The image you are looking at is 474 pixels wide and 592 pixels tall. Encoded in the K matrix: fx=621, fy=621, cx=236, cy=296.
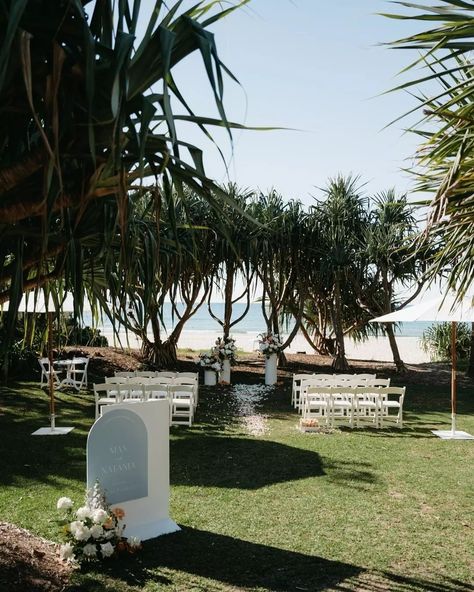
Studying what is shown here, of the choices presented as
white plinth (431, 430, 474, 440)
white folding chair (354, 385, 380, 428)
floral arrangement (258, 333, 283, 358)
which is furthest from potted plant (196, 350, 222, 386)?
white plinth (431, 430, 474, 440)

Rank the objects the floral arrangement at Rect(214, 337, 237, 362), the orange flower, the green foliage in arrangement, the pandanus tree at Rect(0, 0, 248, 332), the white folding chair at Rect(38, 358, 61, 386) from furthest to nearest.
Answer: the green foliage in arrangement → the floral arrangement at Rect(214, 337, 237, 362) → the white folding chair at Rect(38, 358, 61, 386) → the orange flower → the pandanus tree at Rect(0, 0, 248, 332)

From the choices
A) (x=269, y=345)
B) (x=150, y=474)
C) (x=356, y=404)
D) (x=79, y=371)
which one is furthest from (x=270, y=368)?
(x=150, y=474)

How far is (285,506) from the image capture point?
23.6ft

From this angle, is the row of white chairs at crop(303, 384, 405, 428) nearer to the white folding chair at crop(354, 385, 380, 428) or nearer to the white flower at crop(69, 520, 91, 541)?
the white folding chair at crop(354, 385, 380, 428)

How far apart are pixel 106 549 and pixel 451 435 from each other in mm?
7899

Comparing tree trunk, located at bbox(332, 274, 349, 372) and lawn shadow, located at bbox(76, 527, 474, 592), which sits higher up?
tree trunk, located at bbox(332, 274, 349, 372)

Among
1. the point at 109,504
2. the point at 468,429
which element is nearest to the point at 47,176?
the point at 109,504

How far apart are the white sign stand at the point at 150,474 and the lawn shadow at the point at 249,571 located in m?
0.25

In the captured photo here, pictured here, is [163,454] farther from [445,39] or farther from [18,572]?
[445,39]

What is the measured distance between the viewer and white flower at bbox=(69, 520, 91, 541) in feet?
17.4

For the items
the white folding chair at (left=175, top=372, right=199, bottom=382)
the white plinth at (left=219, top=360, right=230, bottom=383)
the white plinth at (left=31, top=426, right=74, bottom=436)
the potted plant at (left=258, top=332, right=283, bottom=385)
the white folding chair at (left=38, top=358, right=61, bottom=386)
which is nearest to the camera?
the white plinth at (left=31, top=426, right=74, bottom=436)

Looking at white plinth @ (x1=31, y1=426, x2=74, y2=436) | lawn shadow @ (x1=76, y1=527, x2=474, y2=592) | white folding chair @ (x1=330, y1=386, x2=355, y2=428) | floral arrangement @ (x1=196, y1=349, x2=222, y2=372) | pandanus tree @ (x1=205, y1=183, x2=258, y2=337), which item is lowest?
lawn shadow @ (x1=76, y1=527, x2=474, y2=592)

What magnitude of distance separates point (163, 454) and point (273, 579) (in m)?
1.86

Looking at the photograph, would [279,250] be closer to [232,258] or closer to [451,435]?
[232,258]
